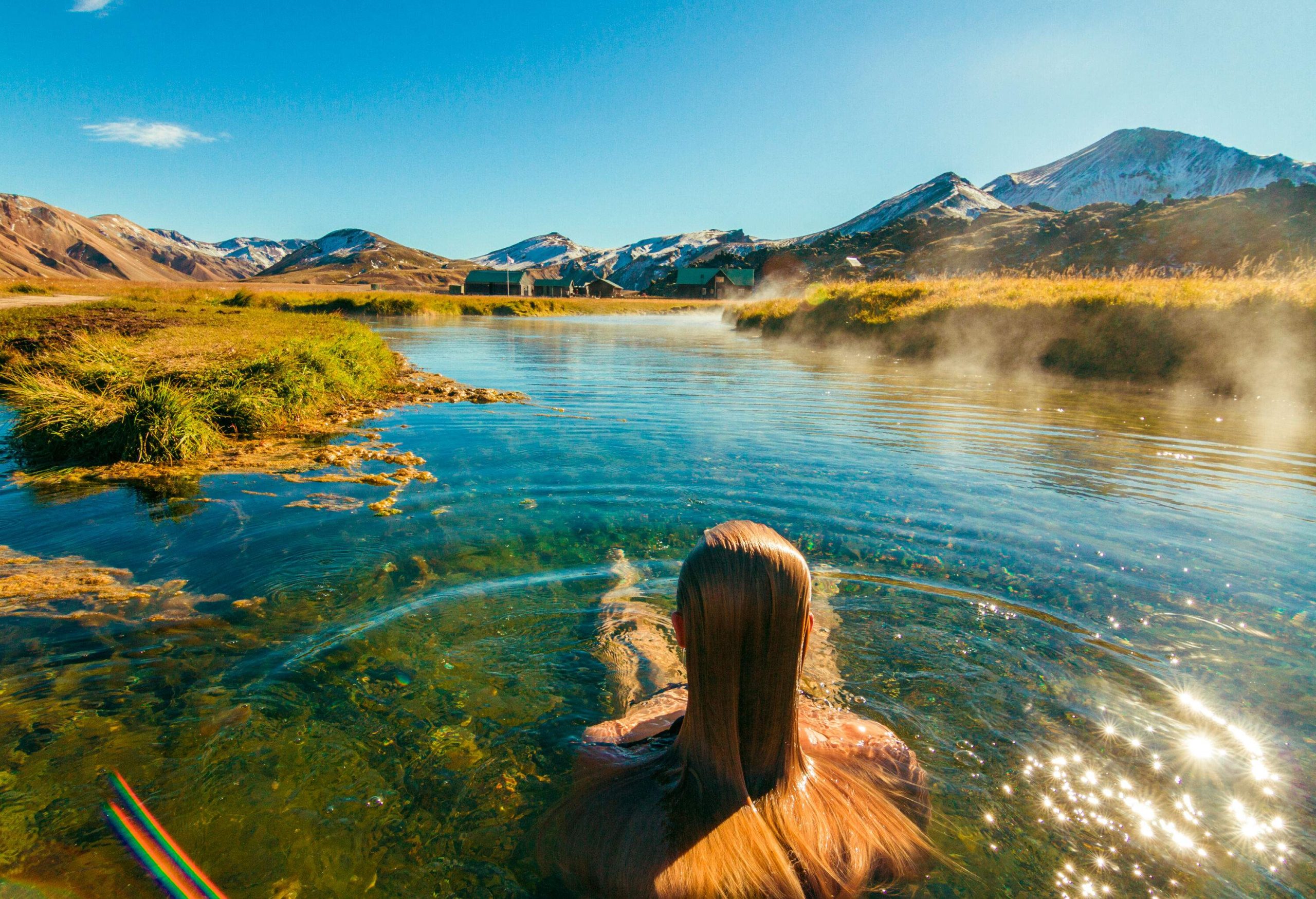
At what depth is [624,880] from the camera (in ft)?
6.46

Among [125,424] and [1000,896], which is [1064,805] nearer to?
[1000,896]

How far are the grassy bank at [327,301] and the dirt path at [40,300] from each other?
1.98 m

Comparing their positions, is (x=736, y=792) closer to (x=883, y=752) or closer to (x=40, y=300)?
(x=883, y=752)

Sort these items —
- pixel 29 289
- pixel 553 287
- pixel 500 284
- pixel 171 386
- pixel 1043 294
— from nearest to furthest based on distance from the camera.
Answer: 1. pixel 171 386
2. pixel 1043 294
3. pixel 29 289
4. pixel 500 284
5. pixel 553 287

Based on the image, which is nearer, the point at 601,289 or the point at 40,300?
the point at 40,300

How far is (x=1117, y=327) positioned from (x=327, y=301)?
6263 cm

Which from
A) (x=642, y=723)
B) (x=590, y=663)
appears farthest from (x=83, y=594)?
(x=642, y=723)

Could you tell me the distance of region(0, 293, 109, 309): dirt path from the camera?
85.0 feet

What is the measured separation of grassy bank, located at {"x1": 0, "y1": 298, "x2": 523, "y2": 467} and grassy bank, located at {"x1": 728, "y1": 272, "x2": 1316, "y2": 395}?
17.7 m

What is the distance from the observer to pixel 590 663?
4.29 meters

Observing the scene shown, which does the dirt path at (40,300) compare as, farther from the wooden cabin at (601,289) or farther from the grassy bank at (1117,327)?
the wooden cabin at (601,289)

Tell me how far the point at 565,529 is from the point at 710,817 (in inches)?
200

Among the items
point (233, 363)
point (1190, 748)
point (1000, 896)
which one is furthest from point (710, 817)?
point (233, 363)

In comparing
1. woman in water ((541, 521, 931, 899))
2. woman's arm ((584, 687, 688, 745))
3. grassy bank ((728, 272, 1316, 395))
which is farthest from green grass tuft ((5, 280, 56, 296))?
woman in water ((541, 521, 931, 899))
